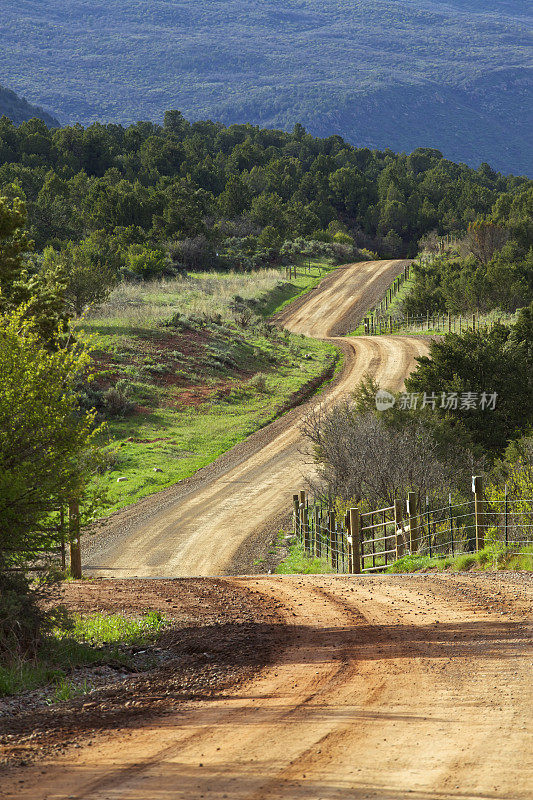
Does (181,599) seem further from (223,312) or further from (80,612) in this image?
(223,312)

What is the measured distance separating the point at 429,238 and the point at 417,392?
Answer: 70.7 m

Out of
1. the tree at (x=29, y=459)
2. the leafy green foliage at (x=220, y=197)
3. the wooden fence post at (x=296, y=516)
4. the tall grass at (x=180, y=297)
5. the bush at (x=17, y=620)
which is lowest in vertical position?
the wooden fence post at (x=296, y=516)

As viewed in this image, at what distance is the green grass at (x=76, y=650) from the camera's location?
331 inches

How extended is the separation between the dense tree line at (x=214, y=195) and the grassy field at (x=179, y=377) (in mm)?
9078

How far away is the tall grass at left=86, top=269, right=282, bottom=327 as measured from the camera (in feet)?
134

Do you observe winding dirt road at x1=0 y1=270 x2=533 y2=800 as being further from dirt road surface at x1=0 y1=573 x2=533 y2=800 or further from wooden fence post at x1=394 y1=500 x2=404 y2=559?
wooden fence post at x1=394 y1=500 x2=404 y2=559

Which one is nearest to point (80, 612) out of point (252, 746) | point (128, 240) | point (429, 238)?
point (252, 746)

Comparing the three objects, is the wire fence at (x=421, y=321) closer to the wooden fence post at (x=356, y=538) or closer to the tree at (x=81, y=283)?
the tree at (x=81, y=283)

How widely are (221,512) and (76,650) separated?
48.1ft

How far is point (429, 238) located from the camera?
315 feet

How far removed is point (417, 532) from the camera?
17.5 metres

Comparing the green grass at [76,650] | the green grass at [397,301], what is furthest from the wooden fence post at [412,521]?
the green grass at [397,301]

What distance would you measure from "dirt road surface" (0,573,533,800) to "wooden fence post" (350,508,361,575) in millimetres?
6115

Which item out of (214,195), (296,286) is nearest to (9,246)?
(296,286)
